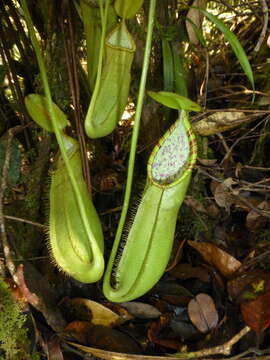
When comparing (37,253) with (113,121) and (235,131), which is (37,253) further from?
(235,131)

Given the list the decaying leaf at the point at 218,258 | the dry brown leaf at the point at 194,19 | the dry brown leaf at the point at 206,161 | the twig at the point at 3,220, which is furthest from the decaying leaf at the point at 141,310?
the dry brown leaf at the point at 194,19

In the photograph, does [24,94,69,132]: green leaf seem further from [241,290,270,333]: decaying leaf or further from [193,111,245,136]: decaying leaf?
[241,290,270,333]: decaying leaf

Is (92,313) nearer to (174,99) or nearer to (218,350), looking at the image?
(218,350)

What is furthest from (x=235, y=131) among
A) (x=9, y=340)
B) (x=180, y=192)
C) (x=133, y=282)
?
(x=9, y=340)

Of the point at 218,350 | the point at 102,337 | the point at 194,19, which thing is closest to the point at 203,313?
the point at 218,350

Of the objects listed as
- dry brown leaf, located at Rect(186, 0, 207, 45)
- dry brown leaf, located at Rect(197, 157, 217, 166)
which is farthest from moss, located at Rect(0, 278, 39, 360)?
dry brown leaf, located at Rect(186, 0, 207, 45)

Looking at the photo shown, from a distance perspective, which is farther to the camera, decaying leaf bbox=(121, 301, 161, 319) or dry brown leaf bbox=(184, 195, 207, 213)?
dry brown leaf bbox=(184, 195, 207, 213)
